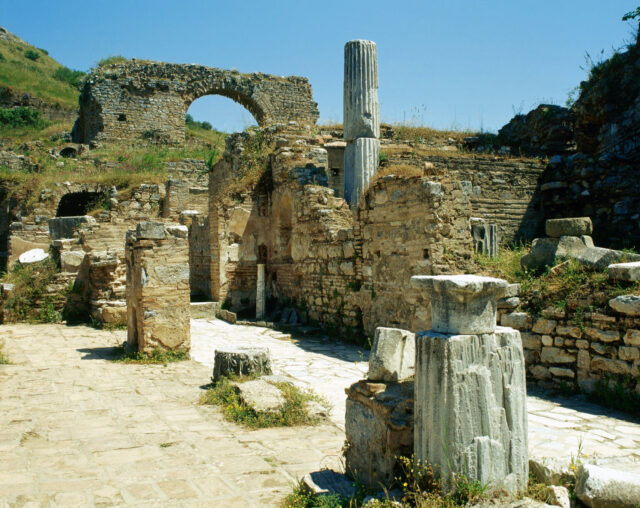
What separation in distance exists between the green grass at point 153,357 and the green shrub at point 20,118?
31.6 m

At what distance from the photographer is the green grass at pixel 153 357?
7.54 meters

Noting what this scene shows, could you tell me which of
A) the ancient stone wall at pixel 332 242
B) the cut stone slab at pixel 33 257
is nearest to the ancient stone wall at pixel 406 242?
the ancient stone wall at pixel 332 242

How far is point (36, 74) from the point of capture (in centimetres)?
4616

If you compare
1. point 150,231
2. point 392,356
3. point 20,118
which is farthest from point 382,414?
point 20,118

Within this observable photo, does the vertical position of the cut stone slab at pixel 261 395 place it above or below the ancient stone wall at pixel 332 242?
below

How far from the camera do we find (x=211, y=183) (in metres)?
15.7

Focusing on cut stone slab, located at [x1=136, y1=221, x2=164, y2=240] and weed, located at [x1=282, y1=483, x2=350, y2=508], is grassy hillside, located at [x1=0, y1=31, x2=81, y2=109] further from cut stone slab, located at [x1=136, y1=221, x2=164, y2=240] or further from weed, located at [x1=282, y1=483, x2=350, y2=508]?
weed, located at [x1=282, y1=483, x2=350, y2=508]

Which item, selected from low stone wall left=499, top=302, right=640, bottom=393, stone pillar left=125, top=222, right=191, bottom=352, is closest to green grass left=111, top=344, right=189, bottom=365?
stone pillar left=125, top=222, right=191, bottom=352

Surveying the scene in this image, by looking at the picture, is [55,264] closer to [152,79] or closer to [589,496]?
[589,496]

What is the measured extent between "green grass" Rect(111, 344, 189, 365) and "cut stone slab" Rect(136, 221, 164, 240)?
5.38 ft

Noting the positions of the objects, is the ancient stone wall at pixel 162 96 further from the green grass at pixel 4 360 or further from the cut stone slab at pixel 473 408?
the cut stone slab at pixel 473 408

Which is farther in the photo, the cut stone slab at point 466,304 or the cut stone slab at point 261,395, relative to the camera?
the cut stone slab at point 261,395

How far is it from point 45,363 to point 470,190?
425 inches

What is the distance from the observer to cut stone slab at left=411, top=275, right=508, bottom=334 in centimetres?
282
